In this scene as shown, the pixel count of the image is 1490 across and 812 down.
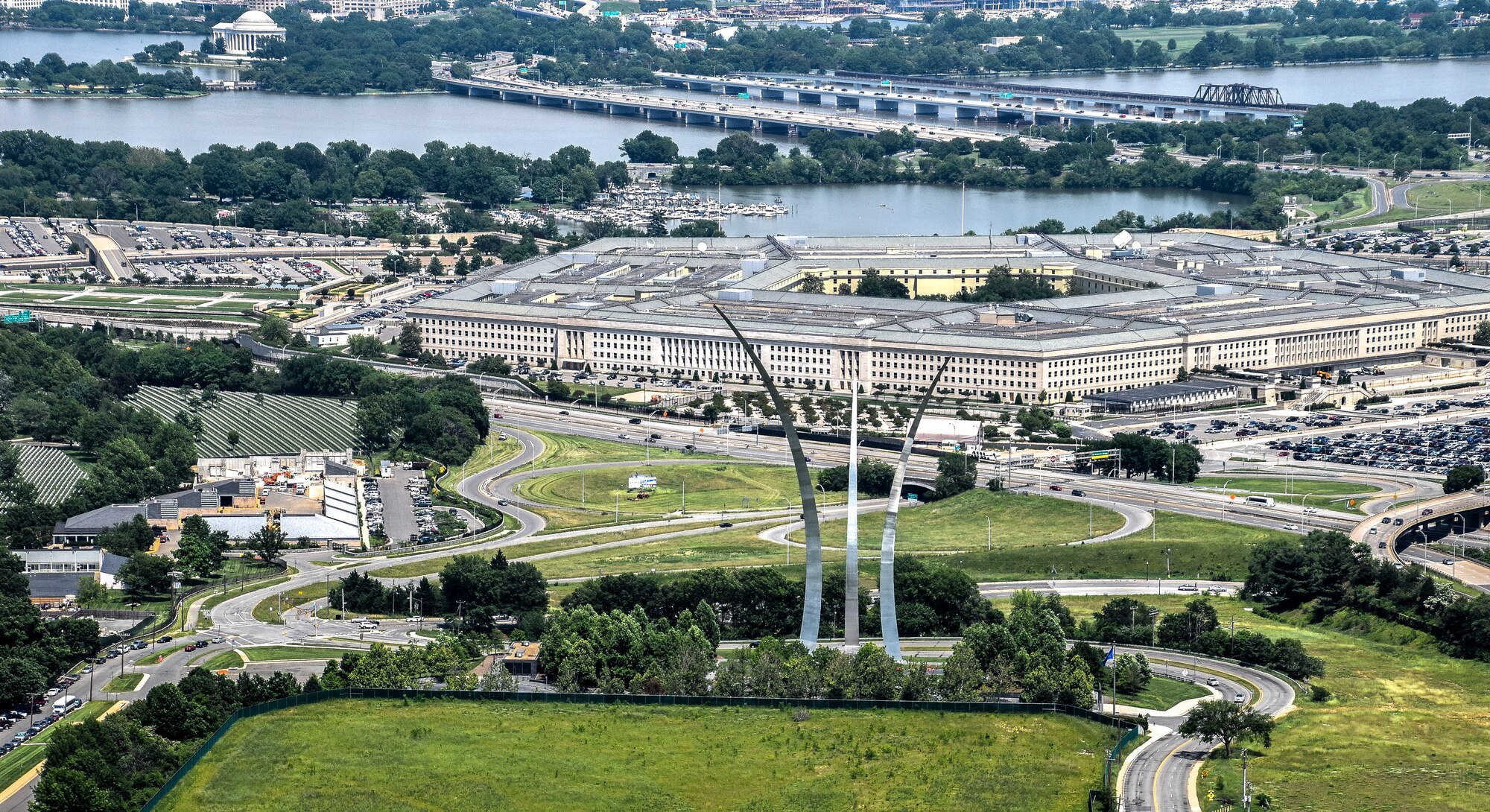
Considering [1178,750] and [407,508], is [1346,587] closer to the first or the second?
[1178,750]

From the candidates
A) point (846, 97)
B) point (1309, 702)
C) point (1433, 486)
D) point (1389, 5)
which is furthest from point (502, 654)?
point (1389, 5)

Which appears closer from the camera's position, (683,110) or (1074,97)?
(683,110)

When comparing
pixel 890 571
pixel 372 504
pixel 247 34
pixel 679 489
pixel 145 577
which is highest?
pixel 247 34

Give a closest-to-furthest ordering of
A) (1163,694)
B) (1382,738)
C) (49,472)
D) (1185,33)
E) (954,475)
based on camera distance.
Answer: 1. (1382,738)
2. (1163,694)
3. (954,475)
4. (49,472)
5. (1185,33)

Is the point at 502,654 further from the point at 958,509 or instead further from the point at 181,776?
the point at 958,509

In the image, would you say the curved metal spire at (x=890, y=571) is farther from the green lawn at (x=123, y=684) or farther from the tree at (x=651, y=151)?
the tree at (x=651, y=151)

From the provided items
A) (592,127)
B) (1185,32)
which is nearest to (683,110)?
(592,127)

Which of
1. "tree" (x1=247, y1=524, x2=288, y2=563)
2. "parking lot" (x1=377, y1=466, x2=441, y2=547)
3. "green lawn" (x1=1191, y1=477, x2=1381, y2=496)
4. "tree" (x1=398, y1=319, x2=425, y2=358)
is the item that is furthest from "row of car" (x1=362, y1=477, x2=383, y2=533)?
"green lawn" (x1=1191, y1=477, x2=1381, y2=496)
